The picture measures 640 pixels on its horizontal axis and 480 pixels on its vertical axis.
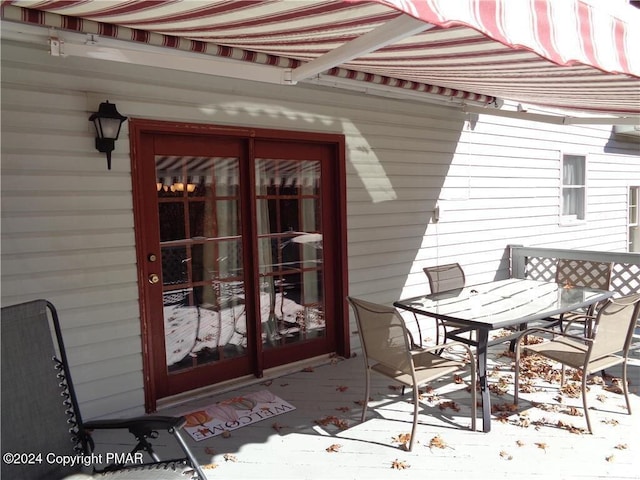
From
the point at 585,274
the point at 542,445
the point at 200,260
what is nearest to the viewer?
the point at 542,445

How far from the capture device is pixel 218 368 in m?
4.16

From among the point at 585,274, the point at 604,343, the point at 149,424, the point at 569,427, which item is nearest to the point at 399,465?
the point at 569,427

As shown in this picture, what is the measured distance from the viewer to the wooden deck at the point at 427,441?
112 inches

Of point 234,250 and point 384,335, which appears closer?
point 384,335

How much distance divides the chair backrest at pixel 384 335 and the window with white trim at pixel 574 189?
Result: 238 inches

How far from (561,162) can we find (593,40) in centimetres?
565

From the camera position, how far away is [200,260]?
4023mm

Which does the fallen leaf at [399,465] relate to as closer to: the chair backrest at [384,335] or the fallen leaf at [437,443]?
the fallen leaf at [437,443]

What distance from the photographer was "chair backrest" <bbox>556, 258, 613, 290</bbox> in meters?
5.19

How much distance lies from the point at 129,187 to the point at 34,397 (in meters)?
1.69

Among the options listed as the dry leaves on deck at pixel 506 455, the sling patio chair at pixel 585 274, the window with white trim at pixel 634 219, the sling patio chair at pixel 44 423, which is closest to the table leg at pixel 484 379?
the dry leaves on deck at pixel 506 455

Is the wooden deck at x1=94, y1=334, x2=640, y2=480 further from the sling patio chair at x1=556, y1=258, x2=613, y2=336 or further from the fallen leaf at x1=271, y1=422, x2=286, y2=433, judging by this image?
the sling patio chair at x1=556, y1=258, x2=613, y2=336

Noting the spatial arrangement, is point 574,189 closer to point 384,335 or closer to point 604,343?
point 604,343

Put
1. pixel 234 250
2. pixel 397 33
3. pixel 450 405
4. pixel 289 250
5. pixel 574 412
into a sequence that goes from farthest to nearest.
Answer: pixel 289 250 → pixel 234 250 → pixel 450 405 → pixel 574 412 → pixel 397 33
